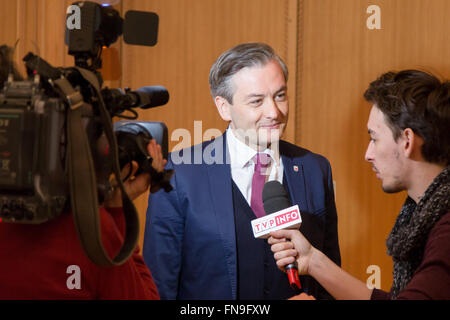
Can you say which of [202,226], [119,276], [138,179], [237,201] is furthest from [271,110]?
[119,276]

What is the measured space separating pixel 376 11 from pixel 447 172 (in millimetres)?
1193

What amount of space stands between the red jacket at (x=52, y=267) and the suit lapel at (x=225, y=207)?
61 cm

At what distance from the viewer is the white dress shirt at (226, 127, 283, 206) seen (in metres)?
1.55

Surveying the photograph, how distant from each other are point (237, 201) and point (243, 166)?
0.12 meters

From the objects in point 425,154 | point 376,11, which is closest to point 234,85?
point 425,154

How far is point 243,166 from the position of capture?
157 cm

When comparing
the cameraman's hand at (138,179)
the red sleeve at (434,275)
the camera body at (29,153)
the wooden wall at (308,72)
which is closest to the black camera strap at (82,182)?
the camera body at (29,153)

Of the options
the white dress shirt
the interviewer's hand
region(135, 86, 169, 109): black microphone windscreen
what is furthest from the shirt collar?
region(135, 86, 169, 109): black microphone windscreen

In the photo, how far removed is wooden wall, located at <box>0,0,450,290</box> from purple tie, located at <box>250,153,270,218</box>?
68cm

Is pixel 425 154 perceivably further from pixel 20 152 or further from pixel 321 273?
pixel 20 152

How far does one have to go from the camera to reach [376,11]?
2.21 m

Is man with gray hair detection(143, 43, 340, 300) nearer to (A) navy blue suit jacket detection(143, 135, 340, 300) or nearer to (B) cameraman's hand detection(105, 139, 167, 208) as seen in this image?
(A) navy blue suit jacket detection(143, 135, 340, 300)

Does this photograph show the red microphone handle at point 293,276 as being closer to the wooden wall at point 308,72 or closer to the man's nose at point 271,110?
the man's nose at point 271,110

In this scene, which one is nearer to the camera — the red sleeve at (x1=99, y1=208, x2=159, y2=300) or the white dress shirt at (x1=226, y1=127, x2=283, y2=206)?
the red sleeve at (x1=99, y1=208, x2=159, y2=300)
